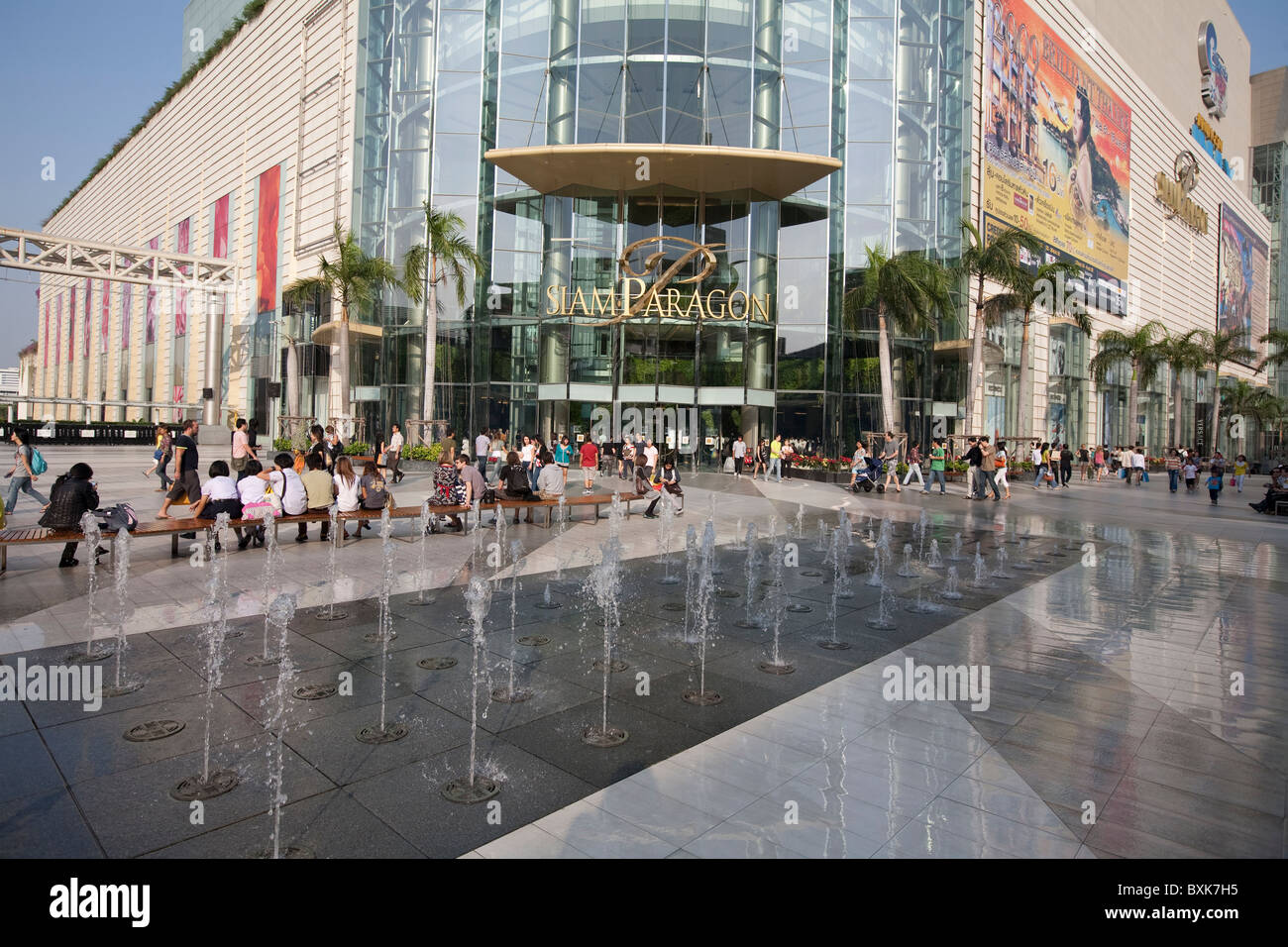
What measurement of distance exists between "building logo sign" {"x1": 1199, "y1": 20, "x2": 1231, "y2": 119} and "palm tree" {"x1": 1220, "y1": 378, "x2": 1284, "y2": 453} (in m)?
26.5

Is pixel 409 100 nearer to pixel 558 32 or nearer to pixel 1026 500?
pixel 558 32

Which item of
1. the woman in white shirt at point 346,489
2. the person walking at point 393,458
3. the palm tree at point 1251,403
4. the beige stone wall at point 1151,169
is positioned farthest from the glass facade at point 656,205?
the palm tree at point 1251,403

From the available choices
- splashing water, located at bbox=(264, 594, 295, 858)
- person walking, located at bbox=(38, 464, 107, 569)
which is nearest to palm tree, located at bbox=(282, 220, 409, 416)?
person walking, located at bbox=(38, 464, 107, 569)

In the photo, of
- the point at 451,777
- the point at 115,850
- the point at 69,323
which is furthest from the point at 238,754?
the point at 69,323

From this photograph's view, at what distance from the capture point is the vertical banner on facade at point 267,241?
4122 cm

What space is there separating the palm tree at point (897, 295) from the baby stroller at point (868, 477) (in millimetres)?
4289

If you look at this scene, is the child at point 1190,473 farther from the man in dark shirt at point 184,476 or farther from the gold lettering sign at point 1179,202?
the gold lettering sign at point 1179,202

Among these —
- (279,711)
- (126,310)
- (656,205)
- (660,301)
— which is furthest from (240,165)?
(279,711)

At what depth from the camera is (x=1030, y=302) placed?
29812 mm

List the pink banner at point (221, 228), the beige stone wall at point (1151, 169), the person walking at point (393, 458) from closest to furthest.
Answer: the person walking at point (393, 458)
the beige stone wall at point (1151, 169)
the pink banner at point (221, 228)

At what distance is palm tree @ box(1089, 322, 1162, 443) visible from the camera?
4578 cm
